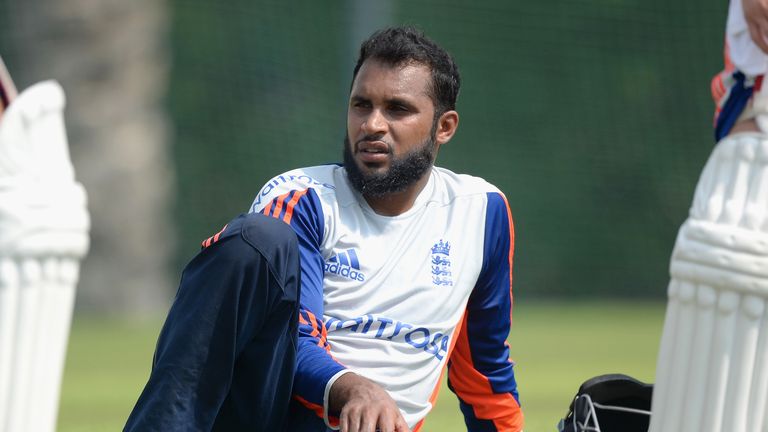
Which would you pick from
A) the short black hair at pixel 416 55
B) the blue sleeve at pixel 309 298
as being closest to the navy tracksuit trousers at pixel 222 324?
the blue sleeve at pixel 309 298

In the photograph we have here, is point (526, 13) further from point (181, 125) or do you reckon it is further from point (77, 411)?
point (77, 411)

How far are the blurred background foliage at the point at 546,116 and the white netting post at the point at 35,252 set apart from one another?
9894 millimetres

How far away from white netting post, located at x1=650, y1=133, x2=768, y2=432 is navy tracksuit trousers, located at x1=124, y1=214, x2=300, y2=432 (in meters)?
0.85

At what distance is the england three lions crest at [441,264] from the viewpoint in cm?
322

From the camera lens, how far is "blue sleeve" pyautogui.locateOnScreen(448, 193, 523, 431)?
11.0 feet

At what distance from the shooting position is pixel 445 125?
11.5 feet

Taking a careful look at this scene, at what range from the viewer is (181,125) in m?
13.4

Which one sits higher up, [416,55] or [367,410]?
[416,55]

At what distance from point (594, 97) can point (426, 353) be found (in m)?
9.72

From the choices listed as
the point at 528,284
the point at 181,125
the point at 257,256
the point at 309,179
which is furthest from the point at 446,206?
the point at 181,125

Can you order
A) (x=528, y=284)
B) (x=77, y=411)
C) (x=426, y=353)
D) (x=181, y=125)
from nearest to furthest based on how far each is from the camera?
(x=426, y=353)
(x=77, y=411)
(x=528, y=284)
(x=181, y=125)

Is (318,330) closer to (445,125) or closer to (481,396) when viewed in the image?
(481,396)

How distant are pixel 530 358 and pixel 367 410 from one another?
17.9 ft

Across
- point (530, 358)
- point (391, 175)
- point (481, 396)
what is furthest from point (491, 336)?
point (530, 358)
